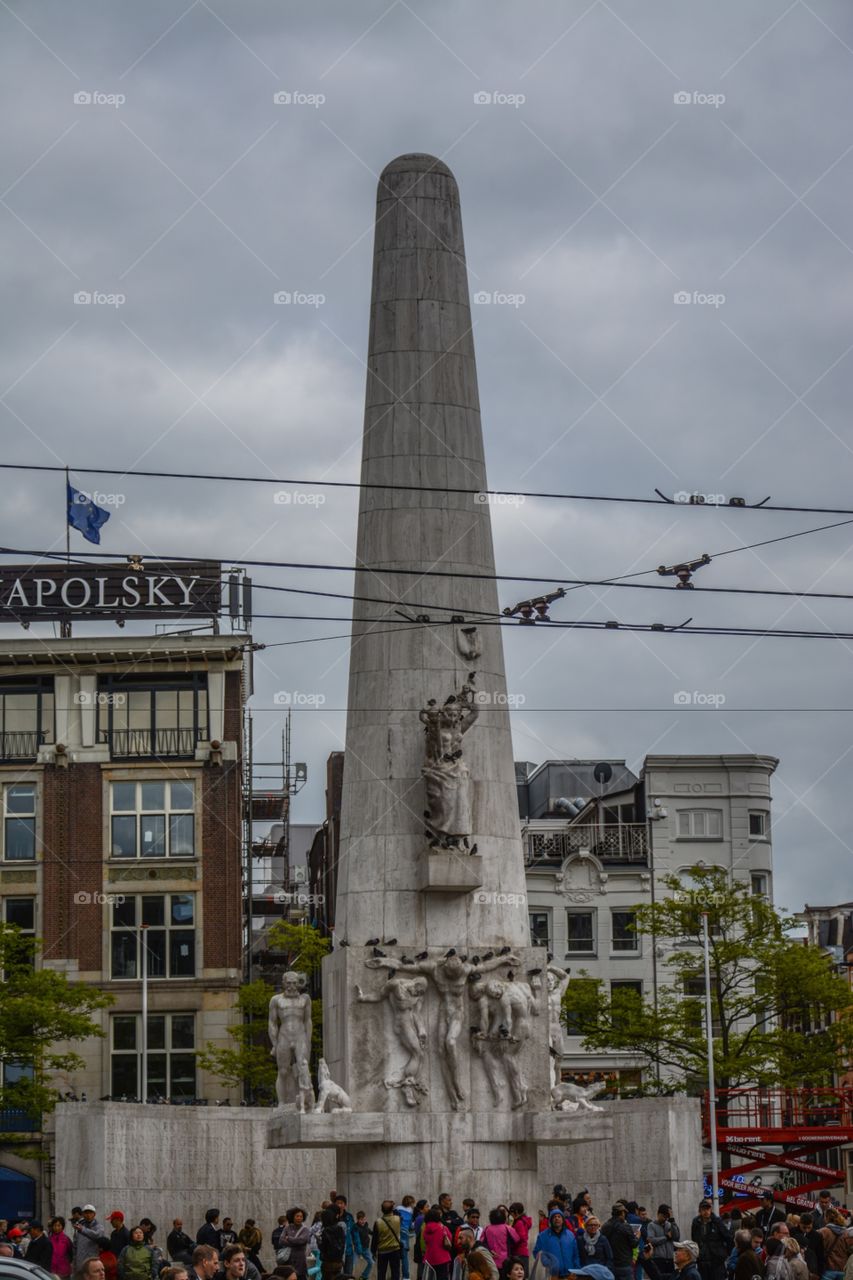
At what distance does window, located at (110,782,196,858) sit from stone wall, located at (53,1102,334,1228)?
28285 millimetres

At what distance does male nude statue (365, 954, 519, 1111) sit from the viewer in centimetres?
3322

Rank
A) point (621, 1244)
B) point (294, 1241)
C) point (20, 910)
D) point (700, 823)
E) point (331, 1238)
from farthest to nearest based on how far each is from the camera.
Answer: point (700, 823) < point (20, 910) < point (294, 1241) < point (331, 1238) < point (621, 1244)

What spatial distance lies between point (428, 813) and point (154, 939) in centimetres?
3185

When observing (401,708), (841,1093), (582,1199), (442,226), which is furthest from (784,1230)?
(841,1093)

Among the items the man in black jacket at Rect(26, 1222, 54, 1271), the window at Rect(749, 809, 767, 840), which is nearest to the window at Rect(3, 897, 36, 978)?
the window at Rect(749, 809, 767, 840)

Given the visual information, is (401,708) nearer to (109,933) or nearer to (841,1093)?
(841,1093)

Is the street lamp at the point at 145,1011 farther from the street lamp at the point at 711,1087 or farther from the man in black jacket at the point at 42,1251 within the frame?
the man in black jacket at the point at 42,1251

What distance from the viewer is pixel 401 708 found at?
3484cm

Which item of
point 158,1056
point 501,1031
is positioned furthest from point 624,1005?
point 501,1031

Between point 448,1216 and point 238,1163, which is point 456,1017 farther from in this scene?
point 238,1163

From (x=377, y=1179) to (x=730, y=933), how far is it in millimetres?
32412

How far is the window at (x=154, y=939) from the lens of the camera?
64188 mm

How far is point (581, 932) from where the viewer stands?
72312mm

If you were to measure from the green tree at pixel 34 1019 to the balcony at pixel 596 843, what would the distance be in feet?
69.5
